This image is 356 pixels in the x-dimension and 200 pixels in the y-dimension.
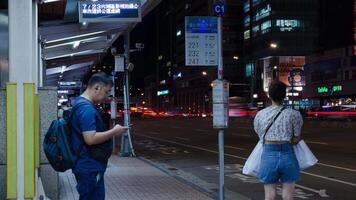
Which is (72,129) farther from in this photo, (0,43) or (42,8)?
(42,8)

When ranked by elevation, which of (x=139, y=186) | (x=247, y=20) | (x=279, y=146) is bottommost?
(x=139, y=186)

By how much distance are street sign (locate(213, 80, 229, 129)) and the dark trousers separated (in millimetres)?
3510

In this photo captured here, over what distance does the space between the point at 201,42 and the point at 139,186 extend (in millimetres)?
3944

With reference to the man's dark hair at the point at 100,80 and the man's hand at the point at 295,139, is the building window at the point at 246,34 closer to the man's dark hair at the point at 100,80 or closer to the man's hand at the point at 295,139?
the man's hand at the point at 295,139

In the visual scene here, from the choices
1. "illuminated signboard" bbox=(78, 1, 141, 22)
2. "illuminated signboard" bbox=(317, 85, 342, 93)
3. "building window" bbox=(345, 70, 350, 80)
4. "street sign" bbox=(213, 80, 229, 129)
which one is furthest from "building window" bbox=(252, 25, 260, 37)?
"street sign" bbox=(213, 80, 229, 129)

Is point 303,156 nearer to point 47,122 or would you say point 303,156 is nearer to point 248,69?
point 47,122

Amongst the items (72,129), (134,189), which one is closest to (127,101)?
(134,189)

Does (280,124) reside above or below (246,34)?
below

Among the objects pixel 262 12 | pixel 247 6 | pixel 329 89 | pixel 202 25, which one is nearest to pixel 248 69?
pixel 262 12

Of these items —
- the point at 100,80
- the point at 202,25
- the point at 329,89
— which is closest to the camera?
the point at 100,80

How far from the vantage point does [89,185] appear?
17.7ft

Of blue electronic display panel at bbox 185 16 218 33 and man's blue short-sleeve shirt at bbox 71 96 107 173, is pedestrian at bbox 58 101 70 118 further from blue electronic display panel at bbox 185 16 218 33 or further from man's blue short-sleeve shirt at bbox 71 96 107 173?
blue electronic display panel at bbox 185 16 218 33

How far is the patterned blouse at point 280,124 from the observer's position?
666 centimetres

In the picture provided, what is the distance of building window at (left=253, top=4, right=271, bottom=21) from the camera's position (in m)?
117
